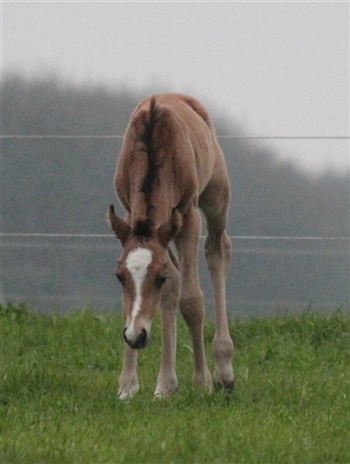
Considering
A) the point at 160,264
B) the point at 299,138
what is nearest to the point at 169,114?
the point at 160,264

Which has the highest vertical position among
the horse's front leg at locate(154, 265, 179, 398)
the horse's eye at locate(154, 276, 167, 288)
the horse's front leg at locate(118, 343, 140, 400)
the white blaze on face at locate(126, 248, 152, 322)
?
the white blaze on face at locate(126, 248, 152, 322)

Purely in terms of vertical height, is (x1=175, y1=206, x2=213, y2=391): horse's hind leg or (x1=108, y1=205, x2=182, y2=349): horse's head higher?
(x1=108, y1=205, x2=182, y2=349): horse's head

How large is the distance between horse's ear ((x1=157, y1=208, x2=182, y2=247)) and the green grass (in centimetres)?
83

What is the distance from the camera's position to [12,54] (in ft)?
45.7

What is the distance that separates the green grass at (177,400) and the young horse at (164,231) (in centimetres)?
25

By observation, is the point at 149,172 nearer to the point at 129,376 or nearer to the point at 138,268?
the point at 138,268

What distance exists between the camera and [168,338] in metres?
8.43

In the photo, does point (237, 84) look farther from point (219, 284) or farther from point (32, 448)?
point (32, 448)

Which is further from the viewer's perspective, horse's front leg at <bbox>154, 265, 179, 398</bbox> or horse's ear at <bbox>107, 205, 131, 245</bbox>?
horse's front leg at <bbox>154, 265, 179, 398</bbox>

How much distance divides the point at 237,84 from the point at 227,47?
39 cm

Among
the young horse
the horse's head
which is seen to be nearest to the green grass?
the young horse

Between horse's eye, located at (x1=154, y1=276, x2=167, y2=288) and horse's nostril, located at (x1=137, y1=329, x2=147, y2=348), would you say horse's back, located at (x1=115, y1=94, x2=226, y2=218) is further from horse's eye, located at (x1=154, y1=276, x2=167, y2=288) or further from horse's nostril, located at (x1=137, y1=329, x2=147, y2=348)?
horse's nostril, located at (x1=137, y1=329, x2=147, y2=348)

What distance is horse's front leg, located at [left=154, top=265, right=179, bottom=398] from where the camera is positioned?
820 centimetres

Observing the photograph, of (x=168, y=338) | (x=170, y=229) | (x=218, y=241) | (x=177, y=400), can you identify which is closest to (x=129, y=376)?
(x=168, y=338)
